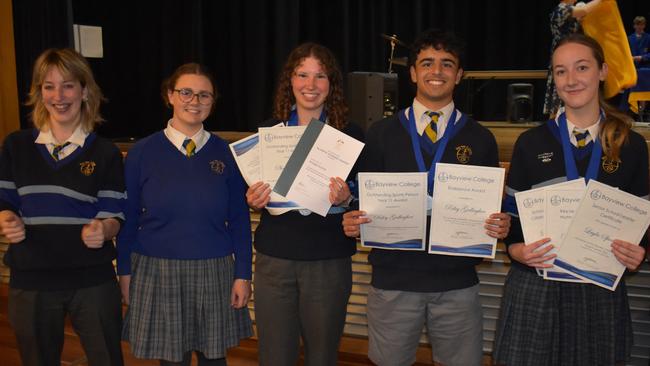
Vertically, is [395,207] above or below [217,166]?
below

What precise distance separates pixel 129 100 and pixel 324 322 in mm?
7155

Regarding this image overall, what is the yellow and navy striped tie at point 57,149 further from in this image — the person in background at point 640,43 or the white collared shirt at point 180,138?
the person in background at point 640,43

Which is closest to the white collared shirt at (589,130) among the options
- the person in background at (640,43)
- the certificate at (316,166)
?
the certificate at (316,166)

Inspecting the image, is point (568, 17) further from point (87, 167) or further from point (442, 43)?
point (87, 167)

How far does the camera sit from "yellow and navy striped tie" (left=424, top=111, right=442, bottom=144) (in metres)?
1.96

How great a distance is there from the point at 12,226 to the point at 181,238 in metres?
0.55

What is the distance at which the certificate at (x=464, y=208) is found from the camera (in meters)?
1.83

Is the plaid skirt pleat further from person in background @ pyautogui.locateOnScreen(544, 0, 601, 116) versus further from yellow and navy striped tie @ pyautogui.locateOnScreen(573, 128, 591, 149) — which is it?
person in background @ pyautogui.locateOnScreen(544, 0, 601, 116)

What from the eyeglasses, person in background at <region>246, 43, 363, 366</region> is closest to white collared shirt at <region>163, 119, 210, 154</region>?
the eyeglasses

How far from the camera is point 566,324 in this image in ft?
5.92

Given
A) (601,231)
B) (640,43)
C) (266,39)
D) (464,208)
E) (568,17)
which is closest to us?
(601,231)

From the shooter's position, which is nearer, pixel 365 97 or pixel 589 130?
pixel 589 130

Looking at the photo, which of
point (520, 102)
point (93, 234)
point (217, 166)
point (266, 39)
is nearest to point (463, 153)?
point (217, 166)

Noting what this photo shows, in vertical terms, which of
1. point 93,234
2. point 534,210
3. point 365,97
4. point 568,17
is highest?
point 568,17
